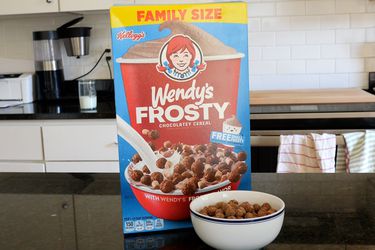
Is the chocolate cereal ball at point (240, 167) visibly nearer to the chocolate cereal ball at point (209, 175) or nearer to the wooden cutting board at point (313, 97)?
the chocolate cereal ball at point (209, 175)

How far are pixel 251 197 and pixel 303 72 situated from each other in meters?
2.40

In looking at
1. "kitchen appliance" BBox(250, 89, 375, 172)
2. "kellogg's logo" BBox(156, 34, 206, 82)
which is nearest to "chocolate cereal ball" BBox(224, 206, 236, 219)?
"kellogg's logo" BBox(156, 34, 206, 82)

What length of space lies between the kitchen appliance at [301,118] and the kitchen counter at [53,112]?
2.66 feet

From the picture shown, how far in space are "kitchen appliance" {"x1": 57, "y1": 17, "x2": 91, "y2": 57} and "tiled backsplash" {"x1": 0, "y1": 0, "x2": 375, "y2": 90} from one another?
18cm

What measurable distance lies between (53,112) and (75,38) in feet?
1.87

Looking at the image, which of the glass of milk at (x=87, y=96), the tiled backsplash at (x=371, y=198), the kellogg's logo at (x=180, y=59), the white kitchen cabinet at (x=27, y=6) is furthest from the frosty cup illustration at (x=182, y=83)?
the white kitchen cabinet at (x=27, y=6)

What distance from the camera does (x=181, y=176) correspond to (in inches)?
32.4

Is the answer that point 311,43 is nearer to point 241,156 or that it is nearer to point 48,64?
point 48,64

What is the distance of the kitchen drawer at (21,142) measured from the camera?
9.03 ft

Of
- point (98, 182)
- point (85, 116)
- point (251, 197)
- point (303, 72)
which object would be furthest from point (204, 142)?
point (303, 72)

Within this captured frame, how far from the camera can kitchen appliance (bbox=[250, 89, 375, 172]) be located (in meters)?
2.37

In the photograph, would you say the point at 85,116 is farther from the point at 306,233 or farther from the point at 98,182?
the point at 306,233

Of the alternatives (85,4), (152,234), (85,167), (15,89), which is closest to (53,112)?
(85,167)

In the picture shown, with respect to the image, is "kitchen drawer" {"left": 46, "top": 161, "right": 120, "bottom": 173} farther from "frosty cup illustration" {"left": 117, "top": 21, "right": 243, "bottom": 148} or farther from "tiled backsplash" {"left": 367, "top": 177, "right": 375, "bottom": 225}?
"frosty cup illustration" {"left": 117, "top": 21, "right": 243, "bottom": 148}
